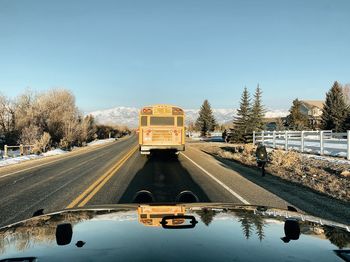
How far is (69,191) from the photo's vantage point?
11484 millimetres

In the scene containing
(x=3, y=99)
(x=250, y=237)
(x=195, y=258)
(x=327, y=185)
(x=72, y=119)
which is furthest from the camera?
(x=72, y=119)

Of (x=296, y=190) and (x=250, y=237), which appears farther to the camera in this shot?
(x=296, y=190)

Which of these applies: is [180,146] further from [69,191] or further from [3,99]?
[3,99]

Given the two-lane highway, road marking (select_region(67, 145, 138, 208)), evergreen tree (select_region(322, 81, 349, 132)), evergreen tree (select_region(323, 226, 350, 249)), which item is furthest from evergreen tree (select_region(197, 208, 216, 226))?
evergreen tree (select_region(322, 81, 349, 132))

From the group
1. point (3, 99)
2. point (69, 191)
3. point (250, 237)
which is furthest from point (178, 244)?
point (3, 99)

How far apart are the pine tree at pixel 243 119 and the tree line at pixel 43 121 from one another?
2439cm

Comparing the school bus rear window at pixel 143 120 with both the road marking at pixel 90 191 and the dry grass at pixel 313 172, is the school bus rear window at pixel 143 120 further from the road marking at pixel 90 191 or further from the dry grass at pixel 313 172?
the road marking at pixel 90 191

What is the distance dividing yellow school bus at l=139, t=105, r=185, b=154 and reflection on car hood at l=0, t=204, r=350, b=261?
19384 mm

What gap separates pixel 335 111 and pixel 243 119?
16.6 metres

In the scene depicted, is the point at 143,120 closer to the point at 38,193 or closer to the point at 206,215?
the point at 38,193

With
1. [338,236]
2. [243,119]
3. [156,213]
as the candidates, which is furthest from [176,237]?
[243,119]

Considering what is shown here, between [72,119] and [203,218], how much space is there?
52899 mm

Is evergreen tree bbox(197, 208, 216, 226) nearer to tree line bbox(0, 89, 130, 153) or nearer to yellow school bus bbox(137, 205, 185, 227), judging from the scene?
yellow school bus bbox(137, 205, 185, 227)

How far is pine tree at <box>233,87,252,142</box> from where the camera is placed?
6288 centimetres
